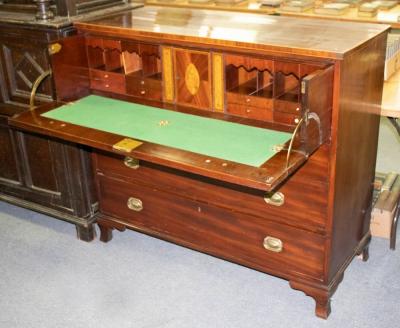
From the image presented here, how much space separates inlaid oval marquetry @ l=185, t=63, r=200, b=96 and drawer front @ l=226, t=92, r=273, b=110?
Result: 0.16m

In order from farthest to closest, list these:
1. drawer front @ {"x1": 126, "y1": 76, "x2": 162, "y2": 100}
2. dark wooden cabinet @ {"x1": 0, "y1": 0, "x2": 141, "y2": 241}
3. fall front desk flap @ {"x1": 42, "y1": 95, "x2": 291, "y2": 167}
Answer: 1. dark wooden cabinet @ {"x1": 0, "y1": 0, "x2": 141, "y2": 241}
2. drawer front @ {"x1": 126, "y1": 76, "x2": 162, "y2": 100}
3. fall front desk flap @ {"x1": 42, "y1": 95, "x2": 291, "y2": 167}

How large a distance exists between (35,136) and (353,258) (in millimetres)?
1751

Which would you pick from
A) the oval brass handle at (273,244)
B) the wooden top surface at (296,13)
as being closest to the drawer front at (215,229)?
the oval brass handle at (273,244)

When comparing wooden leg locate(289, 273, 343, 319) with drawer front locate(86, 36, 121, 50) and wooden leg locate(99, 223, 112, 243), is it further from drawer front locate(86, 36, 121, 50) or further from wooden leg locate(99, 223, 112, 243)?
drawer front locate(86, 36, 121, 50)

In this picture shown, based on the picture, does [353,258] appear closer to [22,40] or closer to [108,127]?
[108,127]

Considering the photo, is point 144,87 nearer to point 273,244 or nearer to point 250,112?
point 250,112

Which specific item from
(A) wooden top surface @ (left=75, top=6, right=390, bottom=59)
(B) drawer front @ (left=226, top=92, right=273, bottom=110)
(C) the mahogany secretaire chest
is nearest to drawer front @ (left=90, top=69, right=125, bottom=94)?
(C) the mahogany secretaire chest

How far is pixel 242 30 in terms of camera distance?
253 centimetres

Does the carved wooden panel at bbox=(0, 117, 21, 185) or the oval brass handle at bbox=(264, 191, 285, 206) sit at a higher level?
the oval brass handle at bbox=(264, 191, 285, 206)

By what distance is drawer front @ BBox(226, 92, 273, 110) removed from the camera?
241 centimetres

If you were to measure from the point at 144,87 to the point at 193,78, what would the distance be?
30 centimetres

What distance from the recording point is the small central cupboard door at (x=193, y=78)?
2512mm

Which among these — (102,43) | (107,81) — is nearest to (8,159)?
(107,81)

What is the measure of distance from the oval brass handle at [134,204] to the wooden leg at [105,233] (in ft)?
0.90
